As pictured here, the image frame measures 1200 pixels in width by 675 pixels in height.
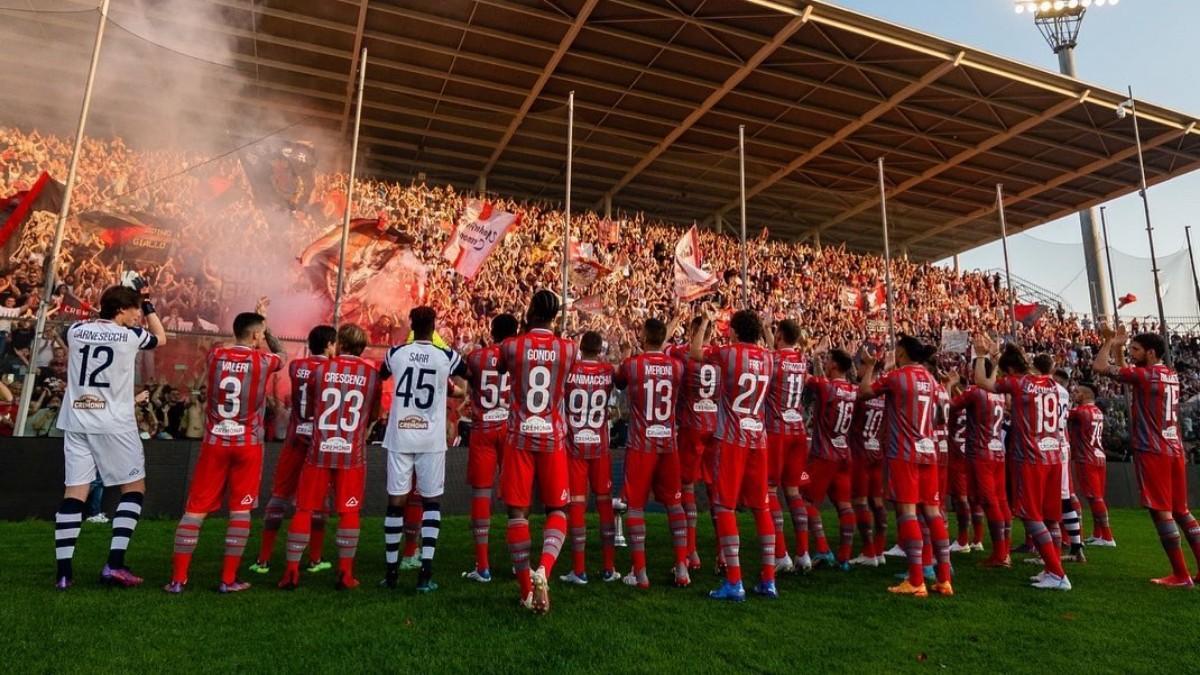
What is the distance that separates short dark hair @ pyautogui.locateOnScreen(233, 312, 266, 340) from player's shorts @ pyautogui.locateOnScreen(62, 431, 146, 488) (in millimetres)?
1215

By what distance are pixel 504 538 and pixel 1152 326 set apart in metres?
34.3

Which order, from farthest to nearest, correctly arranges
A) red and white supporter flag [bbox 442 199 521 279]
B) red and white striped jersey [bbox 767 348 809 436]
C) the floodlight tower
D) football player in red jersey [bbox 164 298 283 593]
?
the floodlight tower → red and white supporter flag [bbox 442 199 521 279] → red and white striped jersey [bbox 767 348 809 436] → football player in red jersey [bbox 164 298 283 593]

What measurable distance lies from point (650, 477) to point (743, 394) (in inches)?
46.8

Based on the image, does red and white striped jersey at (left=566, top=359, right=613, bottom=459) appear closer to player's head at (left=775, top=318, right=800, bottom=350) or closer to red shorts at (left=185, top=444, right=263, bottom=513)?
player's head at (left=775, top=318, right=800, bottom=350)

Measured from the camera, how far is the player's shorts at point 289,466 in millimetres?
6371

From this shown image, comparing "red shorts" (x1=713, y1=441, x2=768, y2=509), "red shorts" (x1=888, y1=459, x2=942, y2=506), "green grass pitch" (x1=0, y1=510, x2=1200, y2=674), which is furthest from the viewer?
"red shorts" (x1=888, y1=459, x2=942, y2=506)

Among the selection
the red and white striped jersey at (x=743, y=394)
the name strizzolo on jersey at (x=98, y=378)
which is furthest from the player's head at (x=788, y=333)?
the name strizzolo on jersey at (x=98, y=378)

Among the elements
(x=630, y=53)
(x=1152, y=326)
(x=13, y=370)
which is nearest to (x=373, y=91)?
(x=630, y=53)

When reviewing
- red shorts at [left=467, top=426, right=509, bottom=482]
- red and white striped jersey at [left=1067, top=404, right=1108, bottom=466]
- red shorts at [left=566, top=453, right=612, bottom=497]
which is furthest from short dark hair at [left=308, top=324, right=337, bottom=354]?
red and white striped jersey at [left=1067, top=404, right=1108, bottom=466]

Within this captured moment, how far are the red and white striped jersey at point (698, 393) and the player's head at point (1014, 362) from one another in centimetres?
352

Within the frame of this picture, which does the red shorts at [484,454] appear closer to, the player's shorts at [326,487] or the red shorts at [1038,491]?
the player's shorts at [326,487]

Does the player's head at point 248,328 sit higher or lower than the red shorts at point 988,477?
higher

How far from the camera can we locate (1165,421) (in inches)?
278

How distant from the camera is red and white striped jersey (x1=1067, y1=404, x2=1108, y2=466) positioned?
30.9 feet
